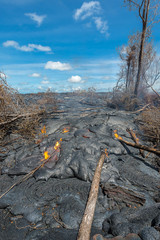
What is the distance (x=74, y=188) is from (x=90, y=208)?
0.57 metres

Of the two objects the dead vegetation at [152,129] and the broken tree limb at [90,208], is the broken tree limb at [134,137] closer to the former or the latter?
the dead vegetation at [152,129]

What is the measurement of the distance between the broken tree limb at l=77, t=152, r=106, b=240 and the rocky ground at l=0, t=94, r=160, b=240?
10cm

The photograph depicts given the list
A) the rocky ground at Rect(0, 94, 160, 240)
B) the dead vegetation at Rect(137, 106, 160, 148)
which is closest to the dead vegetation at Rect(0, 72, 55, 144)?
the rocky ground at Rect(0, 94, 160, 240)

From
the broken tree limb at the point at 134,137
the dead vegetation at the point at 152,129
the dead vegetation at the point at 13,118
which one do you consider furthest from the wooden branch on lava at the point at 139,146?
the dead vegetation at the point at 13,118

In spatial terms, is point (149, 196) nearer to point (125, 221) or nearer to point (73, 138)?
point (125, 221)

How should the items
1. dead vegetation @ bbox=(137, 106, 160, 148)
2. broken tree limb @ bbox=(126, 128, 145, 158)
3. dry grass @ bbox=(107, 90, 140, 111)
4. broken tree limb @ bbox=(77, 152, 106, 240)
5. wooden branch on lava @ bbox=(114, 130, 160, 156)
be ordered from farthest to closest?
dry grass @ bbox=(107, 90, 140, 111)
dead vegetation @ bbox=(137, 106, 160, 148)
broken tree limb @ bbox=(126, 128, 145, 158)
wooden branch on lava @ bbox=(114, 130, 160, 156)
broken tree limb @ bbox=(77, 152, 106, 240)

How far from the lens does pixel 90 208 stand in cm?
271

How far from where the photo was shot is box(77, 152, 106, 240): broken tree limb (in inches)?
88.0

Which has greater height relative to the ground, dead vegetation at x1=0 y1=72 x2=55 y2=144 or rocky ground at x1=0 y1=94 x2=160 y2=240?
dead vegetation at x1=0 y1=72 x2=55 y2=144

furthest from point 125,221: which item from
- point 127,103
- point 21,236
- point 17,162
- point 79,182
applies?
point 127,103

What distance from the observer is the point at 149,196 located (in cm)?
310

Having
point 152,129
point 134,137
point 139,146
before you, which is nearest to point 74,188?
point 139,146

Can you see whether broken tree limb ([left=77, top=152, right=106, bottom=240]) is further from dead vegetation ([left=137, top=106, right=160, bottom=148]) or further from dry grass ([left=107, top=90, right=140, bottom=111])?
dry grass ([left=107, top=90, right=140, bottom=111])

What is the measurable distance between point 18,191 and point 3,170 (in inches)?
37.4
